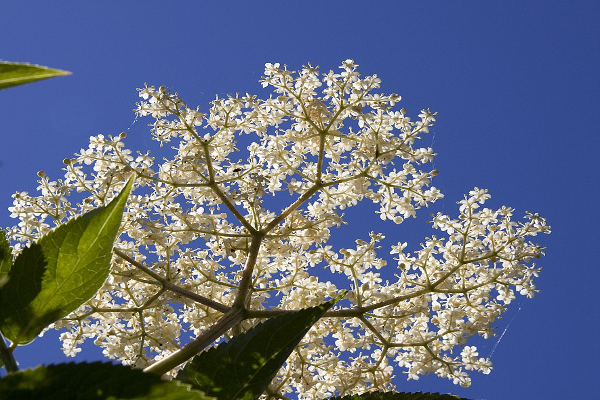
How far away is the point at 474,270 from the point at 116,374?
119 inches

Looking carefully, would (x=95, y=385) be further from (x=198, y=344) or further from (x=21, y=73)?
(x=198, y=344)

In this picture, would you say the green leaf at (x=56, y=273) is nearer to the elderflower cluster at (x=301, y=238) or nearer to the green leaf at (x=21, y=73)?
the green leaf at (x=21, y=73)

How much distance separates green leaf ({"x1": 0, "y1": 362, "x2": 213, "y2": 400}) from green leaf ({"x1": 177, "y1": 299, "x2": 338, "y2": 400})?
14.1 inches

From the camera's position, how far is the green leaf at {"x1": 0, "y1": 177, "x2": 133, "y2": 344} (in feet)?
3.43

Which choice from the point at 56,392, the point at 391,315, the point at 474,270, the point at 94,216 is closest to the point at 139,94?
the point at 391,315

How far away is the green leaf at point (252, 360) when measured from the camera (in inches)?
45.9

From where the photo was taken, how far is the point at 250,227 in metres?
3.37

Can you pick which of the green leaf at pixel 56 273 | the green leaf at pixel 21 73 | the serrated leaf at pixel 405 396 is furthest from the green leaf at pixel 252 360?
the green leaf at pixel 21 73

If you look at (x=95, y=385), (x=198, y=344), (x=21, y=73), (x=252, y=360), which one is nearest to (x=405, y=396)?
(x=252, y=360)

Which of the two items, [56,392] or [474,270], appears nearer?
[56,392]

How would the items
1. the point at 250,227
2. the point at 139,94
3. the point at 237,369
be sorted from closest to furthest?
the point at 237,369 < the point at 250,227 < the point at 139,94

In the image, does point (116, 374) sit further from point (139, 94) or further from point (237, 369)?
point (139, 94)

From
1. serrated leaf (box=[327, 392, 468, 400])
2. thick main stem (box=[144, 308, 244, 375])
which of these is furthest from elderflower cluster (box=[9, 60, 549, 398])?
serrated leaf (box=[327, 392, 468, 400])

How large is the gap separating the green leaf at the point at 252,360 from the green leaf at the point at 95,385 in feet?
1.18
